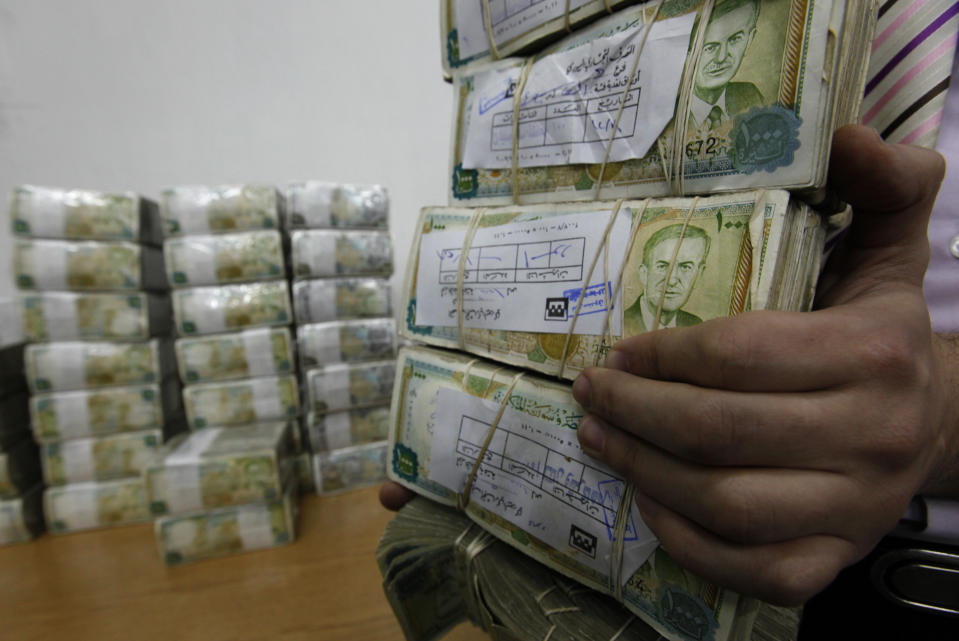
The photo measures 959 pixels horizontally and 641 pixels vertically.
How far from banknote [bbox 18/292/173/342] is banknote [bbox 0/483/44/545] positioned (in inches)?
22.7

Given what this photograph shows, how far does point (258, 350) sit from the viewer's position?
1.64 metres

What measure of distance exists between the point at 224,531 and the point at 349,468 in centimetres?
48

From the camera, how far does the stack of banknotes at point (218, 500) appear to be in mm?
1321

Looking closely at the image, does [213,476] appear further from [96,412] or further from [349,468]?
[96,412]

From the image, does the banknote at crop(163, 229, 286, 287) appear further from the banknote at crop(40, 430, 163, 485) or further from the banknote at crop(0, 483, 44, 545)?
the banknote at crop(0, 483, 44, 545)

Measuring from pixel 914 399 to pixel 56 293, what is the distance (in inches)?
87.7

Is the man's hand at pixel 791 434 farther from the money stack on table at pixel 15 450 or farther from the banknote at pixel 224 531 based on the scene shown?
the money stack on table at pixel 15 450

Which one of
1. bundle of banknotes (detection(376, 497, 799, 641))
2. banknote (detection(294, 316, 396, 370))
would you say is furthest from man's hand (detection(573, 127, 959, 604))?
banknote (detection(294, 316, 396, 370))

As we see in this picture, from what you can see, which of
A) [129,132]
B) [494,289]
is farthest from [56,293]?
[494,289]

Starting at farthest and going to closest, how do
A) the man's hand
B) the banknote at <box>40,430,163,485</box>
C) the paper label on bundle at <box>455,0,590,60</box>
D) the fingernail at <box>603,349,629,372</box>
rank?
the banknote at <box>40,430,163,485</box>
the paper label on bundle at <box>455,0,590,60</box>
the fingernail at <box>603,349,629,372</box>
the man's hand

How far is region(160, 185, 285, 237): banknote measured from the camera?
154 cm

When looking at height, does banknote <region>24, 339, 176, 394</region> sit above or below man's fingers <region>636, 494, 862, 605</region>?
below

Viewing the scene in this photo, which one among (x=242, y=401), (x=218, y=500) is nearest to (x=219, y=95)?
(x=242, y=401)

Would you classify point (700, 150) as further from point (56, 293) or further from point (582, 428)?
point (56, 293)
